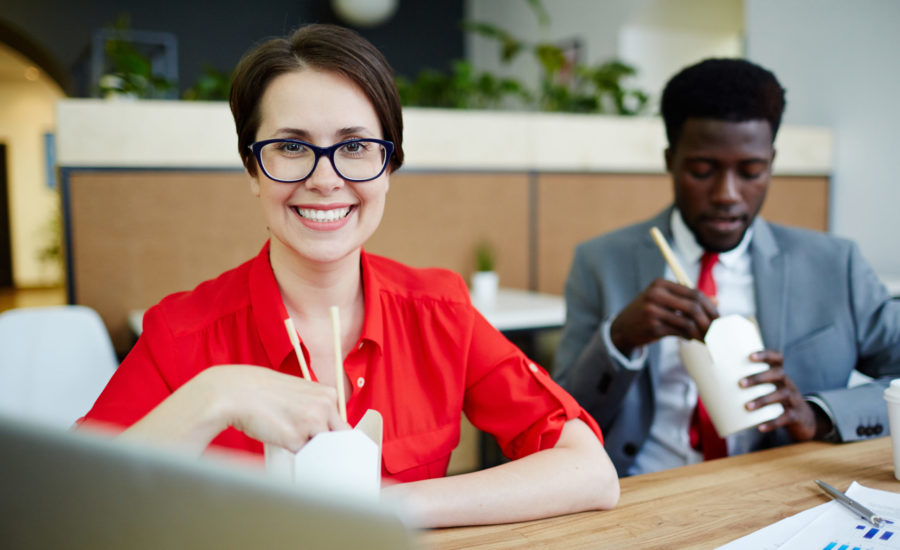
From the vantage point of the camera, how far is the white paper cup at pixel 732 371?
0.98 meters

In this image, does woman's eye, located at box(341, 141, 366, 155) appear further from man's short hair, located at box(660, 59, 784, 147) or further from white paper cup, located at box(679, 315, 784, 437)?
man's short hair, located at box(660, 59, 784, 147)

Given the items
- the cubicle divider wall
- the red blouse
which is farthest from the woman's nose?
the cubicle divider wall

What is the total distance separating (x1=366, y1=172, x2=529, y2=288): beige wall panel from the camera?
101 inches

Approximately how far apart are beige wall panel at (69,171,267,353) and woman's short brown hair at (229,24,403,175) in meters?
1.32

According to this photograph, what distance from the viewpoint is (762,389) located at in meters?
0.99

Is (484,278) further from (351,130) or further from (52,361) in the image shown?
(351,130)

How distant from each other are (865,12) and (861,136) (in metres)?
0.52

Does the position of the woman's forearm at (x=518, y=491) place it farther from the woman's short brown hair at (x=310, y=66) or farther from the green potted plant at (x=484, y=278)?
the green potted plant at (x=484, y=278)

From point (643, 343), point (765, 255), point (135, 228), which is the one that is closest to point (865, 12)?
point (765, 255)

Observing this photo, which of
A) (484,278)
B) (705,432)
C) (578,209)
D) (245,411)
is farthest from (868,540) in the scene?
(578,209)

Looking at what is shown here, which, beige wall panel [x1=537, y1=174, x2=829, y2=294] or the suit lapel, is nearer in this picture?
the suit lapel

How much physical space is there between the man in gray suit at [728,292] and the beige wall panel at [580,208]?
142 cm

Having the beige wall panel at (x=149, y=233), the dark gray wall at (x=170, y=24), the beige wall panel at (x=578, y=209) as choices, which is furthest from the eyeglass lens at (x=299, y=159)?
the dark gray wall at (x=170, y=24)

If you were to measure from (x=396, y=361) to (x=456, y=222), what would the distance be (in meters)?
1.75
